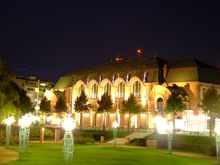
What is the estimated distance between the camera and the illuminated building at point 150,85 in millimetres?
82688

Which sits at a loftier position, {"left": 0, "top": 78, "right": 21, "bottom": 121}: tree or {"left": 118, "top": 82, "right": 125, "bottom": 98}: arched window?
{"left": 118, "top": 82, "right": 125, "bottom": 98}: arched window

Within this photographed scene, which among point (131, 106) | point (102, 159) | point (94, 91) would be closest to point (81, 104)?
point (94, 91)

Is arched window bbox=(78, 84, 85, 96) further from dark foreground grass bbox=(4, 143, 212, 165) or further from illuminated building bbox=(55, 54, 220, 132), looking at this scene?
dark foreground grass bbox=(4, 143, 212, 165)

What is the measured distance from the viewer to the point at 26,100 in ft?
314

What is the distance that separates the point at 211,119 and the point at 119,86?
32.1 m

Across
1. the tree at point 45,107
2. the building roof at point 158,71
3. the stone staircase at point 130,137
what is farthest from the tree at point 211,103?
the tree at point 45,107

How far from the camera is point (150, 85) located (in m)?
87.8

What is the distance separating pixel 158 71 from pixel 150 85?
331cm

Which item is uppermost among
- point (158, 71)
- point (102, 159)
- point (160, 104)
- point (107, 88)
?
point (158, 71)

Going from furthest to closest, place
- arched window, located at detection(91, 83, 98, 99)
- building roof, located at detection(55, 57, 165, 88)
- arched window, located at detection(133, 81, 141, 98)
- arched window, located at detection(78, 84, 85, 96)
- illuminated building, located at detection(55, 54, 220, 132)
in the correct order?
arched window, located at detection(78, 84, 85, 96) < arched window, located at detection(91, 83, 98, 99) < arched window, located at detection(133, 81, 141, 98) < building roof, located at detection(55, 57, 165, 88) < illuminated building, located at detection(55, 54, 220, 132)

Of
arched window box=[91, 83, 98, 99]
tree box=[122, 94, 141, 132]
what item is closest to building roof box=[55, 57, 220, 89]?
arched window box=[91, 83, 98, 99]

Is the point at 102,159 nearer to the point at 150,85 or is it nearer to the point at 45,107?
the point at 150,85

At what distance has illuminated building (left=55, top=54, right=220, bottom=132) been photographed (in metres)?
82.7

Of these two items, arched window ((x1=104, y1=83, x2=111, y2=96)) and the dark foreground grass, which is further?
arched window ((x1=104, y1=83, x2=111, y2=96))
